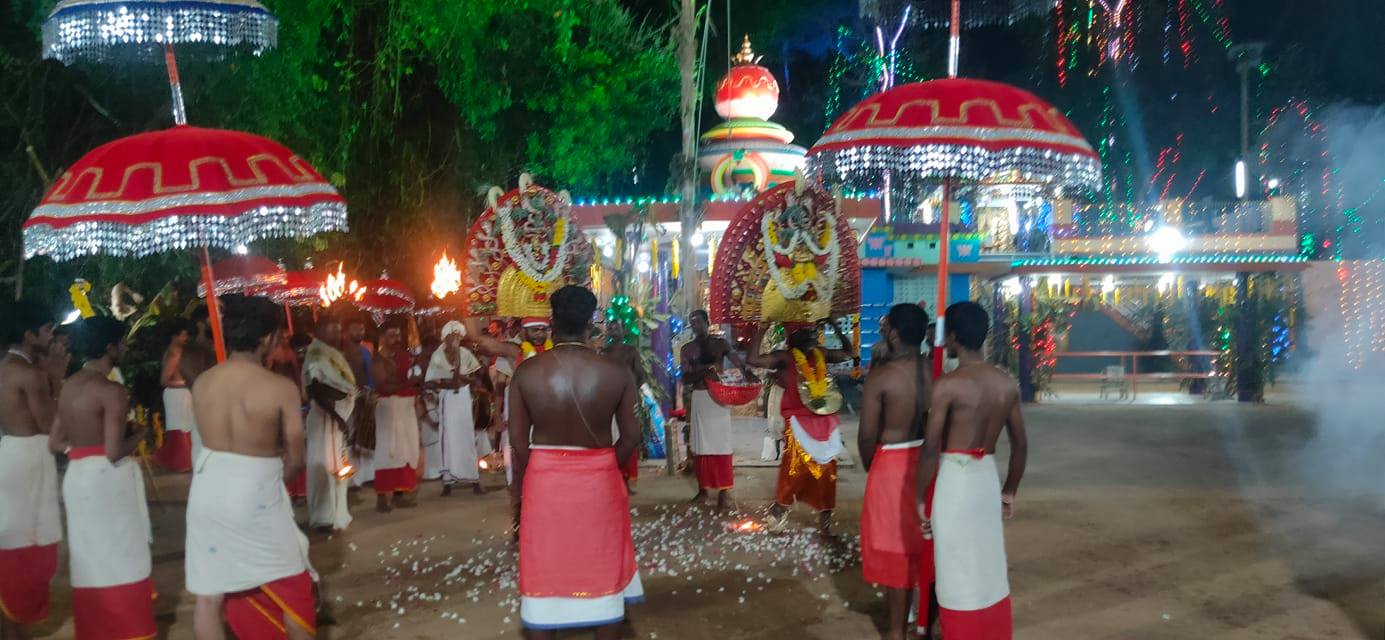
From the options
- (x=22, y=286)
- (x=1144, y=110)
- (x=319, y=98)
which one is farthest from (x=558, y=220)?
(x=1144, y=110)

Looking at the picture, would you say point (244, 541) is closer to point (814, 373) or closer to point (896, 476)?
point (896, 476)

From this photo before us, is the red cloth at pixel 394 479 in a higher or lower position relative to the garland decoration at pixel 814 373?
lower

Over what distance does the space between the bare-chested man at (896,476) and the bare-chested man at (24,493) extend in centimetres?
409

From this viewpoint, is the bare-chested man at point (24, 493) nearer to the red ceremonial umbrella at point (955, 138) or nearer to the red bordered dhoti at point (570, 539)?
the red bordered dhoti at point (570, 539)

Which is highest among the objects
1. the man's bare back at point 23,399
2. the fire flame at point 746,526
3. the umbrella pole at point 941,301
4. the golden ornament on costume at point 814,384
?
the umbrella pole at point 941,301

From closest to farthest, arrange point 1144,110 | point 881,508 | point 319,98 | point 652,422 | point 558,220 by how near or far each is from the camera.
→ 1. point 881,508
2. point 558,220
3. point 652,422
4. point 319,98
5. point 1144,110

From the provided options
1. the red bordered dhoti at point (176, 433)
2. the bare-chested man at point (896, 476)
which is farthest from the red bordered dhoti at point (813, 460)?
the red bordered dhoti at point (176, 433)

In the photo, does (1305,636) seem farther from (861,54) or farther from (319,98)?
(861,54)

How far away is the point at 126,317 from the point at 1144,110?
26402mm

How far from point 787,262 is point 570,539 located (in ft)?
12.5

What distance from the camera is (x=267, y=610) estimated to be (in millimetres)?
4199

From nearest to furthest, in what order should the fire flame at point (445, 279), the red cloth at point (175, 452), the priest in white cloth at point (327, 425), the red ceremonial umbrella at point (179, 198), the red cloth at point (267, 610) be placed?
the red cloth at point (267, 610), the red ceremonial umbrella at point (179, 198), the priest in white cloth at point (327, 425), the red cloth at point (175, 452), the fire flame at point (445, 279)

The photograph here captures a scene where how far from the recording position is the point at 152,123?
42.5 feet

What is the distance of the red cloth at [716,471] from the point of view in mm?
9188
